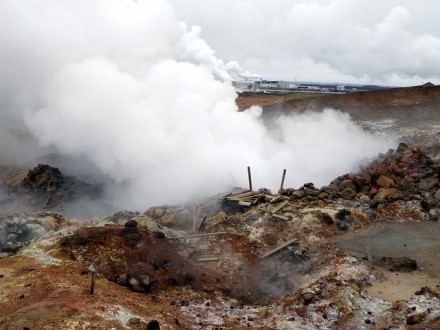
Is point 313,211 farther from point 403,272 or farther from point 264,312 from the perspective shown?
point 264,312

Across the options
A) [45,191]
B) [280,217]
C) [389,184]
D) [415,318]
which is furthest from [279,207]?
[45,191]

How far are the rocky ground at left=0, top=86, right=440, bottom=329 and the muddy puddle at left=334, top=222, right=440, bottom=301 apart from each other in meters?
0.03

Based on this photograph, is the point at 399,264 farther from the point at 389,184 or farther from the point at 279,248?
the point at 389,184

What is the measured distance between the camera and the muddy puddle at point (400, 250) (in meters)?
8.33

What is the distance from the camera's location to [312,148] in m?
18.9

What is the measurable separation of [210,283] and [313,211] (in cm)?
463

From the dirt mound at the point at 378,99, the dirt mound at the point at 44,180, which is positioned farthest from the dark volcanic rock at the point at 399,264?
the dirt mound at the point at 378,99

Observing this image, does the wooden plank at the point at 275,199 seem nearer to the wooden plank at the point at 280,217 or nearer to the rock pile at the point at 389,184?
the rock pile at the point at 389,184

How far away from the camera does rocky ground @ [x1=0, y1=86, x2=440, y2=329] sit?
695cm

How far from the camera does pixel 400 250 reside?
34.0ft

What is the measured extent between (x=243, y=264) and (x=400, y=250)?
13.6 ft

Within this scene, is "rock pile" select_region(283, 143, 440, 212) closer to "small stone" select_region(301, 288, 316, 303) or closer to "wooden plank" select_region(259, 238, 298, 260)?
"wooden plank" select_region(259, 238, 298, 260)

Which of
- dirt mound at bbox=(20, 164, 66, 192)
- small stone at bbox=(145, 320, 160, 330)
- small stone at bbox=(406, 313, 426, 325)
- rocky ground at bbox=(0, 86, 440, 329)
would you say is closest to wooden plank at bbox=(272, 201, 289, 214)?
rocky ground at bbox=(0, 86, 440, 329)

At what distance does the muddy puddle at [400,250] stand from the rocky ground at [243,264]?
0.03 meters
